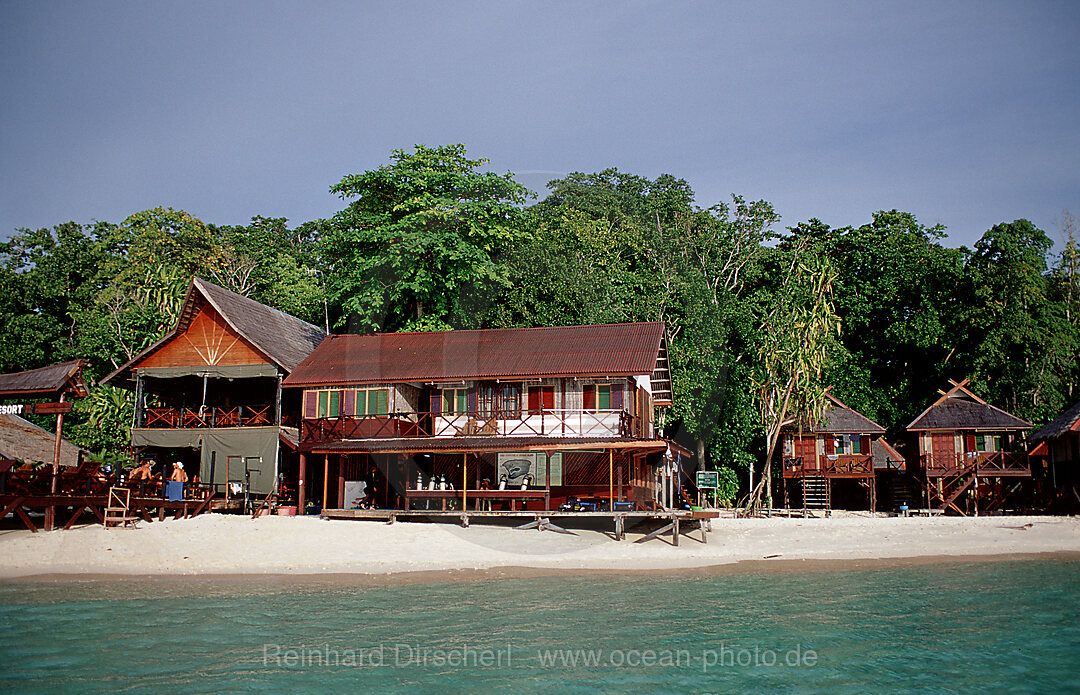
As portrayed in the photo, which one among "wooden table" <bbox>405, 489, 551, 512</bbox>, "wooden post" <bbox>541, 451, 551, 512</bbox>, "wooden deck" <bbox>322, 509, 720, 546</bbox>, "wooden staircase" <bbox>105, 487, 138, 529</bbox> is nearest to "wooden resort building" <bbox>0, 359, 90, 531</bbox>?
"wooden staircase" <bbox>105, 487, 138, 529</bbox>

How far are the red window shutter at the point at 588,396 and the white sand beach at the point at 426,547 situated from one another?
411 centimetres

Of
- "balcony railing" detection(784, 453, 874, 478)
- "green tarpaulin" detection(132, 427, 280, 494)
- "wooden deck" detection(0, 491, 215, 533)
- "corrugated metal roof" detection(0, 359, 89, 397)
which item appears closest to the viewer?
"wooden deck" detection(0, 491, 215, 533)

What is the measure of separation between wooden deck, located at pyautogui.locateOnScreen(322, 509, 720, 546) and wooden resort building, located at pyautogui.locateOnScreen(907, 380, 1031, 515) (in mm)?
14877

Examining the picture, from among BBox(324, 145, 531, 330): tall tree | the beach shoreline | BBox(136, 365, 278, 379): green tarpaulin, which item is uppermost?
BBox(324, 145, 531, 330): tall tree

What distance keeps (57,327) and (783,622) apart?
38610 millimetres

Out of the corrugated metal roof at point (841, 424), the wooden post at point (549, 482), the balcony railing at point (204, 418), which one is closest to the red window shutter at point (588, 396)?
the wooden post at point (549, 482)

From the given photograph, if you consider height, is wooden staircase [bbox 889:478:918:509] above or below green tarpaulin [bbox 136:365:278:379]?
below

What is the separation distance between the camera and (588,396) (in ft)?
92.0

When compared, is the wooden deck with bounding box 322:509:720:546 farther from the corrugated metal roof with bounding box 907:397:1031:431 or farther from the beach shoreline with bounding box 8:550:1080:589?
the corrugated metal roof with bounding box 907:397:1031:431

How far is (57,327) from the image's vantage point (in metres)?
42.7

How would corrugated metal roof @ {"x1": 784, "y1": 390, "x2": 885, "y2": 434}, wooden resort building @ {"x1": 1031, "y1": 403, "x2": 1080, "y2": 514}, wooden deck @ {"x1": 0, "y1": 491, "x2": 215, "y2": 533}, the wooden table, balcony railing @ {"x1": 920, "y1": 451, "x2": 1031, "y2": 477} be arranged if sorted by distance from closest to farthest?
1. wooden deck @ {"x1": 0, "y1": 491, "x2": 215, "y2": 533}
2. the wooden table
3. wooden resort building @ {"x1": 1031, "y1": 403, "x2": 1080, "y2": 514}
4. balcony railing @ {"x1": 920, "y1": 451, "x2": 1031, "y2": 477}
5. corrugated metal roof @ {"x1": 784, "y1": 390, "x2": 885, "y2": 434}

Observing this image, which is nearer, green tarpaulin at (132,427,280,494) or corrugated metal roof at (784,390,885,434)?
green tarpaulin at (132,427,280,494)

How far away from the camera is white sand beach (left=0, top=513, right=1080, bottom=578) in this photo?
21.5 metres

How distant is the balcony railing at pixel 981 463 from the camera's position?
1430 inches
